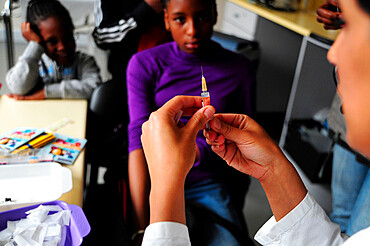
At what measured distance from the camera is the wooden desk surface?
74.8 inches

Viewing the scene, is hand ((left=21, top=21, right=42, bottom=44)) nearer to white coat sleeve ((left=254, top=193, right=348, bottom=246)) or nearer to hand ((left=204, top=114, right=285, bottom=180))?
hand ((left=204, top=114, right=285, bottom=180))

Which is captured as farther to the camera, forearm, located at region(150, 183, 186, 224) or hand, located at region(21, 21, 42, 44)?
hand, located at region(21, 21, 42, 44)

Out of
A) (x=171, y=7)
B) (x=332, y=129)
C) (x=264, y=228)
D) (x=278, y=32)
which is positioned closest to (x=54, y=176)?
(x=264, y=228)

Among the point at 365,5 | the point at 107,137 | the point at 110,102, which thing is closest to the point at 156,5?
the point at 110,102

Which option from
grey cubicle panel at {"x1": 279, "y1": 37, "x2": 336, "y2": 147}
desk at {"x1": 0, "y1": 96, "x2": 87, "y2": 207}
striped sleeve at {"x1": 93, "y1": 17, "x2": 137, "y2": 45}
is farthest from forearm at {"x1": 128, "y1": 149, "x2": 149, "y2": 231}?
grey cubicle panel at {"x1": 279, "y1": 37, "x2": 336, "y2": 147}

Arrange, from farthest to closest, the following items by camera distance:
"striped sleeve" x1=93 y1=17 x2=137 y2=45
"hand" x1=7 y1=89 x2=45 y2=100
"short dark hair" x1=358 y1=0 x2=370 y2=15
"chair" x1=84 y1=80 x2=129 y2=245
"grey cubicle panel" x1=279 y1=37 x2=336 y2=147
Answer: "grey cubicle panel" x1=279 y1=37 x2=336 y2=147 < "striped sleeve" x1=93 y1=17 x2=137 y2=45 < "hand" x1=7 y1=89 x2=45 y2=100 < "chair" x1=84 y1=80 x2=129 y2=245 < "short dark hair" x1=358 y1=0 x2=370 y2=15

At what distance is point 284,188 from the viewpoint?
28.3 inches

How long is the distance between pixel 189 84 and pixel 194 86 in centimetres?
2

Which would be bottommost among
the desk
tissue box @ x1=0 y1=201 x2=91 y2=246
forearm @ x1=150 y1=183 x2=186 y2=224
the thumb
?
the desk

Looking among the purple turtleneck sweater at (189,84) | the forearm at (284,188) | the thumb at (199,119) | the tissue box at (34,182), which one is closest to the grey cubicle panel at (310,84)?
the purple turtleneck sweater at (189,84)

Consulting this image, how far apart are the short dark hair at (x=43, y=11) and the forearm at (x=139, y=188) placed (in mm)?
676

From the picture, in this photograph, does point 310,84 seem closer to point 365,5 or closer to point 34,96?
point 34,96

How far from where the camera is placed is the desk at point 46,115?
1061 mm

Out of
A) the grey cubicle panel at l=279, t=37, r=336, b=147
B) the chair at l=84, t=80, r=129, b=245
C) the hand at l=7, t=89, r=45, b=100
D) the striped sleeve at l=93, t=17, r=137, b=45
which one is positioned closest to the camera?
the chair at l=84, t=80, r=129, b=245
